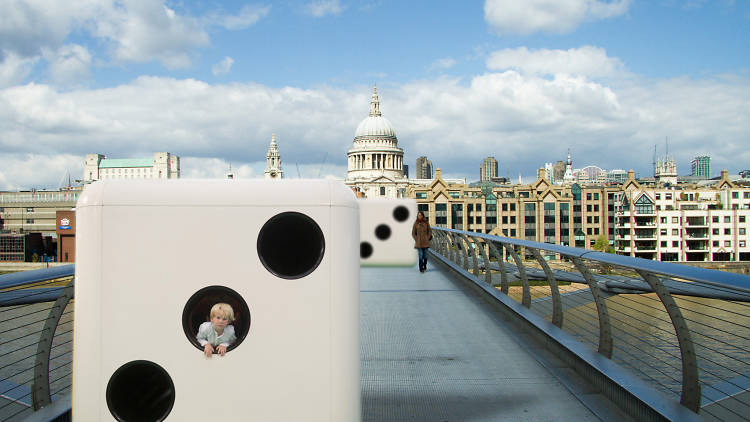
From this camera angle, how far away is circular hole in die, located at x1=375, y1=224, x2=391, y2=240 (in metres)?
11.7

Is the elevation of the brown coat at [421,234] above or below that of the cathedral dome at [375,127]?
below

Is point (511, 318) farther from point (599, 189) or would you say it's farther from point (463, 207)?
point (599, 189)

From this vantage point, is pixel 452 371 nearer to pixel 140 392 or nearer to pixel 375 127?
pixel 140 392

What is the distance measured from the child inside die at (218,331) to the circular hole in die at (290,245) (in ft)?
0.87

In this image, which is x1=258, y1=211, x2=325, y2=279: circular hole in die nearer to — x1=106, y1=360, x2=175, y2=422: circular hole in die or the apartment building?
x1=106, y1=360, x2=175, y2=422: circular hole in die

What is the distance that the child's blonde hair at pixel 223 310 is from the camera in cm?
273

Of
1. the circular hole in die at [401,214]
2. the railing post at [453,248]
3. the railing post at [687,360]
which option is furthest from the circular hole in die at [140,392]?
the railing post at [453,248]

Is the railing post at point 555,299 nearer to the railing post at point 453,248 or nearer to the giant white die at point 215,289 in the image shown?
the giant white die at point 215,289

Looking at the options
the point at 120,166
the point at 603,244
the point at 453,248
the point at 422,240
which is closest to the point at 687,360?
the point at 422,240

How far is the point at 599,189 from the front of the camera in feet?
389

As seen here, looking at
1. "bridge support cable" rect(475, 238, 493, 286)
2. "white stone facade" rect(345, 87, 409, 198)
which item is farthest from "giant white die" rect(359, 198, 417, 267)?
"white stone facade" rect(345, 87, 409, 198)

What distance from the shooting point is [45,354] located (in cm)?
396

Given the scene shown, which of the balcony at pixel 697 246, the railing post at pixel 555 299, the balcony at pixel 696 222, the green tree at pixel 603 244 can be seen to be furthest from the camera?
the green tree at pixel 603 244

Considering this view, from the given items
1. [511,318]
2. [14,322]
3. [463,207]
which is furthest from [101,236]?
[463,207]
